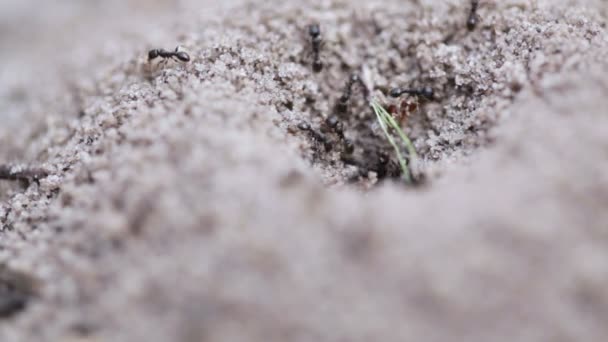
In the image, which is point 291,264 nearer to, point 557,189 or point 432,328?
point 432,328

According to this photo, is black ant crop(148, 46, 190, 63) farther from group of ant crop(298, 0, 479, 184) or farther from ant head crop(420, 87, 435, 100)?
ant head crop(420, 87, 435, 100)

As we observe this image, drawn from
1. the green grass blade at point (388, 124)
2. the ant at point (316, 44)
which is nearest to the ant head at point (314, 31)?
the ant at point (316, 44)

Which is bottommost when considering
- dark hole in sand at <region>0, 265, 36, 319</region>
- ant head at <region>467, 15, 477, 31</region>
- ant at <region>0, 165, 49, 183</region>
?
dark hole in sand at <region>0, 265, 36, 319</region>

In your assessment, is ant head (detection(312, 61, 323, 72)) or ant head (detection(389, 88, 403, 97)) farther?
ant head (detection(312, 61, 323, 72))

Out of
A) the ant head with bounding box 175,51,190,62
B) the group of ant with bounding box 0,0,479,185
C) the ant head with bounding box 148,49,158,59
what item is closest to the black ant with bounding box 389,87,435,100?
the group of ant with bounding box 0,0,479,185

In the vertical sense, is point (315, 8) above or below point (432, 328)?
above

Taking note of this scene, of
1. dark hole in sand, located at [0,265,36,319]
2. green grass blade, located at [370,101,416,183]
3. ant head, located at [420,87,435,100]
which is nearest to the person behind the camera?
dark hole in sand, located at [0,265,36,319]

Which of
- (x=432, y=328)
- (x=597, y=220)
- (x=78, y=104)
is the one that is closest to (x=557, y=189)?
(x=597, y=220)
